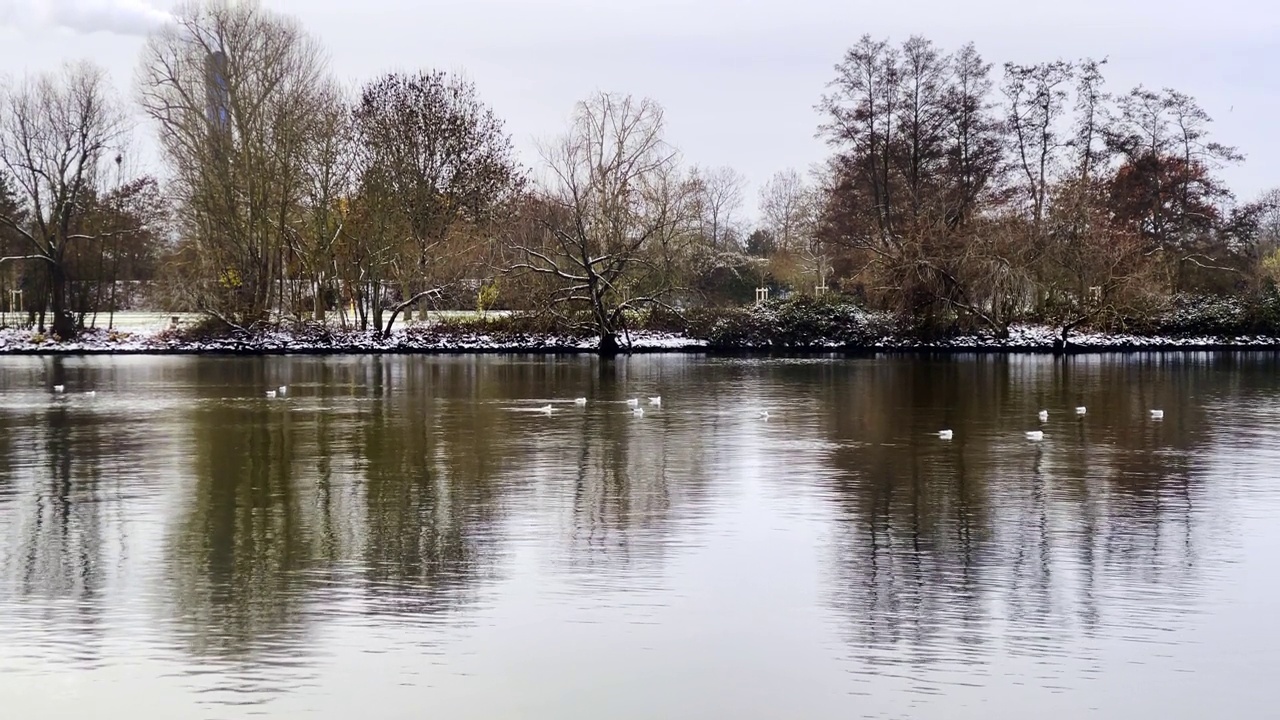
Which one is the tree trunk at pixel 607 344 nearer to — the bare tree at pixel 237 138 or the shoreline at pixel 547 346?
the shoreline at pixel 547 346

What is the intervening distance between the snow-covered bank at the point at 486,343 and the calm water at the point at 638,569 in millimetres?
26878

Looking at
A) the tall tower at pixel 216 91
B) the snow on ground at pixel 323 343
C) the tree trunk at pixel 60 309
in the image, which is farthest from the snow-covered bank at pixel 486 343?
the tall tower at pixel 216 91

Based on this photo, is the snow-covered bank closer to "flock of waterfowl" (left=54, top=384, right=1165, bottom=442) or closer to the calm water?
"flock of waterfowl" (left=54, top=384, right=1165, bottom=442)

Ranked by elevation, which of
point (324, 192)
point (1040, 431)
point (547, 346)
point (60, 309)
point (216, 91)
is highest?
point (216, 91)

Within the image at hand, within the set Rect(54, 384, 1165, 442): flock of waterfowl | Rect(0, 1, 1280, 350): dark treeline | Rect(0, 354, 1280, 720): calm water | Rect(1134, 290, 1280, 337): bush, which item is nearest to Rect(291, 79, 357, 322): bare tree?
Rect(0, 1, 1280, 350): dark treeline

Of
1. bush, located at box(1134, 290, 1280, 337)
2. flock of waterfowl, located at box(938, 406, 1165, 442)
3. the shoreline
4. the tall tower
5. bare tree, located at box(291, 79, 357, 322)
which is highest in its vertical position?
the tall tower

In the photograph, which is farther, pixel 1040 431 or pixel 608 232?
pixel 608 232

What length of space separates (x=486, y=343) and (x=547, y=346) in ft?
Answer: 8.06

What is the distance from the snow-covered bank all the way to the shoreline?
0.12 feet

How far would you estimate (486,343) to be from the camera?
51.4 metres

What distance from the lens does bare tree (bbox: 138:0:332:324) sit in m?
52.0

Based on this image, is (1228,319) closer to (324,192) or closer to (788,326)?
(788,326)

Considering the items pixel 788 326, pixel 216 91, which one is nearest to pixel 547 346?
pixel 788 326

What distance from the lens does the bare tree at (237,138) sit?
51969mm
